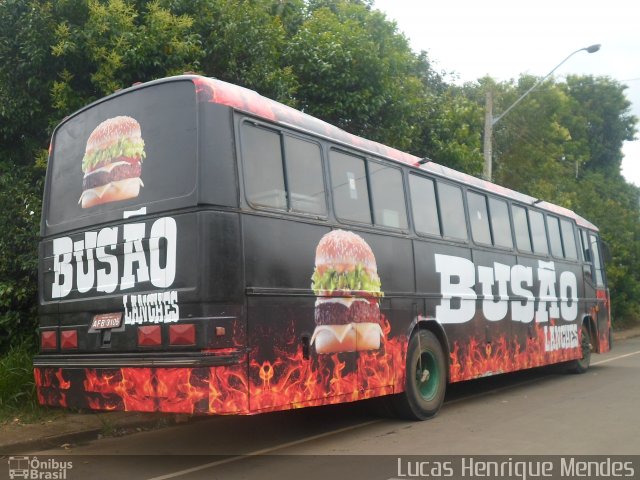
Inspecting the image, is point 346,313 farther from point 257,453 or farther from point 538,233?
point 538,233

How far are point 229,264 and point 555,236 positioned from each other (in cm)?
860

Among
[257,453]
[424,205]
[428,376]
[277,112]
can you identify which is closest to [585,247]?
[424,205]

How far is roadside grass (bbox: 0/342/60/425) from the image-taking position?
25.6 ft

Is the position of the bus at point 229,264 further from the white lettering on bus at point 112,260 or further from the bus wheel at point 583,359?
the bus wheel at point 583,359

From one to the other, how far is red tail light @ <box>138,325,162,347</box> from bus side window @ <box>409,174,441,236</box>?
3750mm

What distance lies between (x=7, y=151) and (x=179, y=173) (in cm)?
486

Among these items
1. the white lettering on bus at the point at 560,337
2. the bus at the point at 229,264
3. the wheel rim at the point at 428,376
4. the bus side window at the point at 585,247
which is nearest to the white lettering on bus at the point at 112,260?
the bus at the point at 229,264

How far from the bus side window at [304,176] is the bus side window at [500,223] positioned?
14.0ft

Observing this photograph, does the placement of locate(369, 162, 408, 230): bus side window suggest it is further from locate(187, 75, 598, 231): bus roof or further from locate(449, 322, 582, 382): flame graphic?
locate(449, 322, 582, 382): flame graphic

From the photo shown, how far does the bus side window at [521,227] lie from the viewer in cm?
1105

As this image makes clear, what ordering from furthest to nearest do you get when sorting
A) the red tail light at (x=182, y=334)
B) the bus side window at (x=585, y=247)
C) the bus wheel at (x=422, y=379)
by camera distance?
the bus side window at (x=585, y=247), the bus wheel at (x=422, y=379), the red tail light at (x=182, y=334)

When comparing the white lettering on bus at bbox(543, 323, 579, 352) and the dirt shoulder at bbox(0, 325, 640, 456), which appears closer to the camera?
the dirt shoulder at bbox(0, 325, 640, 456)

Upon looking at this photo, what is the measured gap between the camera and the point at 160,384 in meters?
5.57

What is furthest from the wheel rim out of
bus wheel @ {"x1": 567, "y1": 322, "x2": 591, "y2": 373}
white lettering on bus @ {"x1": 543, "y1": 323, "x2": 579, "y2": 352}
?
bus wheel @ {"x1": 567, "y1": 322, "x2": 591, "y2": 373}
